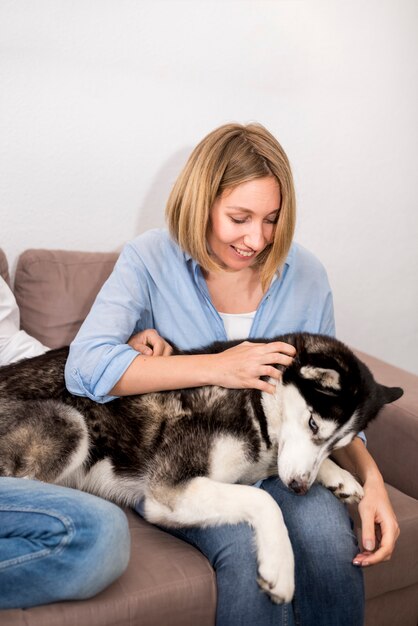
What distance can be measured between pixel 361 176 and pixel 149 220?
124 centimetres

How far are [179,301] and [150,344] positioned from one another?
7.8 inches

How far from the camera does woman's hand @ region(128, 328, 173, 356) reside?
2262 mm

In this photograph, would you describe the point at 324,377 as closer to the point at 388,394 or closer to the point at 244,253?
the point at 388,394

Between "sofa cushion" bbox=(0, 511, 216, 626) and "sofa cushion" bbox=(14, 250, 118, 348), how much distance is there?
98 centimetres

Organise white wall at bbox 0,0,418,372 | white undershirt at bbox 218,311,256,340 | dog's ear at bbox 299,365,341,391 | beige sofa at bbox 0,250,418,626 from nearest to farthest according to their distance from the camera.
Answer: beige sofa at bbox 0,250,418,626 < dog's ear at bbox 299,365,341,391 < white undershirt at bbox 218,311,256,340 < white wall at bbox 0,0,418,372

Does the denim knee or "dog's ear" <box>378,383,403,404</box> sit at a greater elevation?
"dog's ear" <box>378,383,403,404</box>

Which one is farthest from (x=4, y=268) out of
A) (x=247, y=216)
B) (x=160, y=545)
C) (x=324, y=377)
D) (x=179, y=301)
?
(x=324, y=377)

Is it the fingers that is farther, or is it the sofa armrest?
the sofa armrest

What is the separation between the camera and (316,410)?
205 centimetres

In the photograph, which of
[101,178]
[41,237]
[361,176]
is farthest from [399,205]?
[41,237]

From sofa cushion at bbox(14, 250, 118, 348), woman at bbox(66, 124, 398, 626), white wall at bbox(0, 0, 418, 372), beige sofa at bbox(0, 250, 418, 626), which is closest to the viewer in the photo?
beige sofa at bbox(0, 250, 418, 626)

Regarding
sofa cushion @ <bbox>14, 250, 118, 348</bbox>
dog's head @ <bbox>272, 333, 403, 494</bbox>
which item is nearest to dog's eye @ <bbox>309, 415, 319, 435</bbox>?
dog's head @ <bbox>272, 333, 403, 494</bbox>

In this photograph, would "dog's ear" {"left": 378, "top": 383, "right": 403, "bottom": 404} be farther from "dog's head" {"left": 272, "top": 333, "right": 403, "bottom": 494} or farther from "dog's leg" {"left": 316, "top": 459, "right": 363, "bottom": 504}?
"dog's leg" {"left": 316, "top": 459, "right": 363, "bottom": 504}

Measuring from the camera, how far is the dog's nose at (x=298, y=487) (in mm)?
1984
